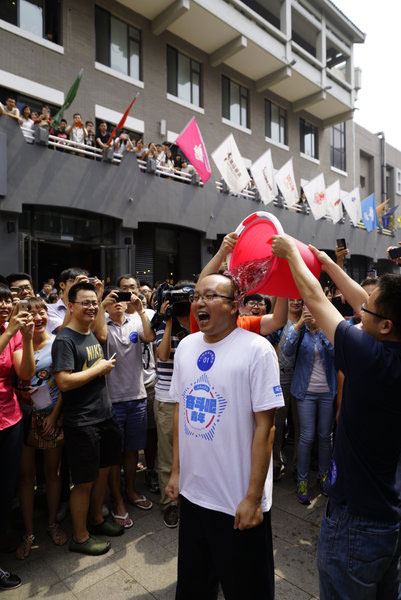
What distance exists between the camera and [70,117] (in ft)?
38.0

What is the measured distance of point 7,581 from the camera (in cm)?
278

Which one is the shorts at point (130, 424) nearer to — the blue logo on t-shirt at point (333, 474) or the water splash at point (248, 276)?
the water splash at point (248, 276)

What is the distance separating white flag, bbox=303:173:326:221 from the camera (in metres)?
15.4

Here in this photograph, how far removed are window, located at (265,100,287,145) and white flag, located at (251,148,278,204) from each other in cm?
591

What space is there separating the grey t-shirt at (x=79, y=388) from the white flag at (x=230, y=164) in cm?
949

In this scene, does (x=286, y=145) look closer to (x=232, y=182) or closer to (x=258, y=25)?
(x=258, y=25)

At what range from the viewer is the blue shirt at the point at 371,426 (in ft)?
5.47

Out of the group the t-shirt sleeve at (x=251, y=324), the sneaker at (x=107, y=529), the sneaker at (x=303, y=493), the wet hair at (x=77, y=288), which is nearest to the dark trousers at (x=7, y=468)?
the sneaker at (x=107, y=529)

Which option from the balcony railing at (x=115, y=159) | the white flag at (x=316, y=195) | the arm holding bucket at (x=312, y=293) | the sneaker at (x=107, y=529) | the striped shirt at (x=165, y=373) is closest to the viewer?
the arm holding bucket at (x=312, y=293)

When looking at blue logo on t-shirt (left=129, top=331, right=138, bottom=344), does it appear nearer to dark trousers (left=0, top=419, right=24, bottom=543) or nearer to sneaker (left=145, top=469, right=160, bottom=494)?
dark trousers (left=0, top=419, right=24, bottom=543)

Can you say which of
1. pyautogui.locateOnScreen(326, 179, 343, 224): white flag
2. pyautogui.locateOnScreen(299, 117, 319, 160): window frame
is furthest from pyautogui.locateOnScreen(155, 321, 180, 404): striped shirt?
pyautogui.locateOnScreen(299, 117, 319, 160): window frame

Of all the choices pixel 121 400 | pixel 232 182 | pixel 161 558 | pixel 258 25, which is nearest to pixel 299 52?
pixel 258 25

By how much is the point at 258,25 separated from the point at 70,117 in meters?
9.16

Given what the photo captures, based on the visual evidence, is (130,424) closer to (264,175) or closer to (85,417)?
(85,417)
